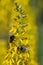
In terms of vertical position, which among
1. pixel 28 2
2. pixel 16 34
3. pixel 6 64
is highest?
pixel 28 2

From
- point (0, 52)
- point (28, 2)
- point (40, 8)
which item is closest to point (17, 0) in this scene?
point (28, 2)

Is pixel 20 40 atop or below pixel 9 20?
below

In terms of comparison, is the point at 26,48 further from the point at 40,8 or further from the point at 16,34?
the point at 40,8

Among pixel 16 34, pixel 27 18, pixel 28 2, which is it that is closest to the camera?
pixel 16 34

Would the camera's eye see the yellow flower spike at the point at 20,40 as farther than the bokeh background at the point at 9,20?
No

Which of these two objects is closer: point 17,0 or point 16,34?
point 16,34

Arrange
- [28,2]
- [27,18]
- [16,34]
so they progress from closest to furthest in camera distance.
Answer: [16,34], [27,18], [28,2]

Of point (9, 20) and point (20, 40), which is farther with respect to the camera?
point (9, 20)

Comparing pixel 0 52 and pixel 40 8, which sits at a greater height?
pixel 40 8

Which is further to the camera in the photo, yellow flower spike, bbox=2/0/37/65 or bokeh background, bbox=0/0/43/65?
bokeh background, bbox=0/0/43/65

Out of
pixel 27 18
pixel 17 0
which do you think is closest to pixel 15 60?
pixel 27 18
